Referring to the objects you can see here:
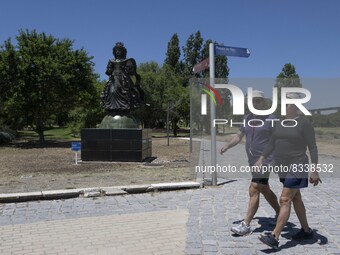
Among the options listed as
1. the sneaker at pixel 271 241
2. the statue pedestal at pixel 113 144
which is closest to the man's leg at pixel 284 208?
the sneaker at pixel 271 241

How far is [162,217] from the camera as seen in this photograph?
20.5 feet

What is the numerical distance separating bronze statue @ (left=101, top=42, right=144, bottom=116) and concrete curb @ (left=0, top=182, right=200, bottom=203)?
271 inches

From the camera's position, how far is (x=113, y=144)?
14.2 meters

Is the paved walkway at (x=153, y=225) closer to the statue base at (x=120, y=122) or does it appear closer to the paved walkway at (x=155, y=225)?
the paved walkway at (x=155, y=225)

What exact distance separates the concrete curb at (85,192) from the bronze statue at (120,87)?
6876mm

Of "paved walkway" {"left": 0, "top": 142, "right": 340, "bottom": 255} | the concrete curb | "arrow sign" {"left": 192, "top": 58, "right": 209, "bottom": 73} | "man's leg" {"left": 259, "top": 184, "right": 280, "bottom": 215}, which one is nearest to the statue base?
"arrow sign" {"left": 192, "top": 58, "right": 209, "bottom": 73}

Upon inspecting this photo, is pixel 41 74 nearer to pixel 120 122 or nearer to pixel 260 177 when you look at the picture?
pixel 120 122

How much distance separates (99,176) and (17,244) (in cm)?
579

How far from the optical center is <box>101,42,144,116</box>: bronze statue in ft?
49.0

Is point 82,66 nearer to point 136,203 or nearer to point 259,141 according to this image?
point 136,203

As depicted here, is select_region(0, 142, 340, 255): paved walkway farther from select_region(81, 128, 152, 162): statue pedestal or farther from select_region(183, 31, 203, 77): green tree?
select_region(183, 31, 203, 77): green tree

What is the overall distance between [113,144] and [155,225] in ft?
28.2

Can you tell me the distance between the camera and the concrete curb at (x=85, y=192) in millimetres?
7504

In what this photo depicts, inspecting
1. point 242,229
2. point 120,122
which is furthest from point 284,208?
point 120,122
